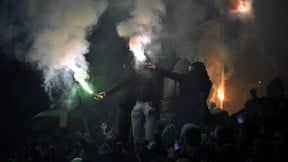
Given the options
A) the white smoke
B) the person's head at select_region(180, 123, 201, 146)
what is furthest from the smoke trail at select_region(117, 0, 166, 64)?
the person's head at select_region(180, 123, 201, 146)

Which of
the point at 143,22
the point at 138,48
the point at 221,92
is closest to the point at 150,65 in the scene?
the point at 138,48

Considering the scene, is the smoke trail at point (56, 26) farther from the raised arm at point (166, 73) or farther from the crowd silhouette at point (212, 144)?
the raised arm at point (166, 73)

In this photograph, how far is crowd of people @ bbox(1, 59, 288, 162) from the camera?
6.05 meters

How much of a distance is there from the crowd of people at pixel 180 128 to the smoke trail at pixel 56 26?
216cm

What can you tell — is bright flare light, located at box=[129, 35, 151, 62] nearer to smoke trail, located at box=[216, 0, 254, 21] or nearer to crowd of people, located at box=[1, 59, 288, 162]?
crowd of people, located at box=[1, 59, 288, 162]

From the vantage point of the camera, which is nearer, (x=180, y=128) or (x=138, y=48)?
(x=180, y=128)

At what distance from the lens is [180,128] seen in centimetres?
958

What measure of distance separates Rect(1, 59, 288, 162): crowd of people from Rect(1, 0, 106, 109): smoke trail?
2.16 metres

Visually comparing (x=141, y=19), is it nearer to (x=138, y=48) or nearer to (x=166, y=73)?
(x=138, y=48)

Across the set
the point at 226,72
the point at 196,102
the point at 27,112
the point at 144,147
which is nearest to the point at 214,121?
the point at 196,102

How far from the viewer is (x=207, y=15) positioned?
13703mm

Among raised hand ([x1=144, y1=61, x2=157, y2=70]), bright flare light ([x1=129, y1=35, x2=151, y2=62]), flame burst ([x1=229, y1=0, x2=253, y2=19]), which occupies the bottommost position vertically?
raised hand ([x1=144, y1=61, x2=157, y2=70])

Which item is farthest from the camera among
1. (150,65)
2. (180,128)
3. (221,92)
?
(221,92)

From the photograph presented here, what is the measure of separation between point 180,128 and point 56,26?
15.3 ft
